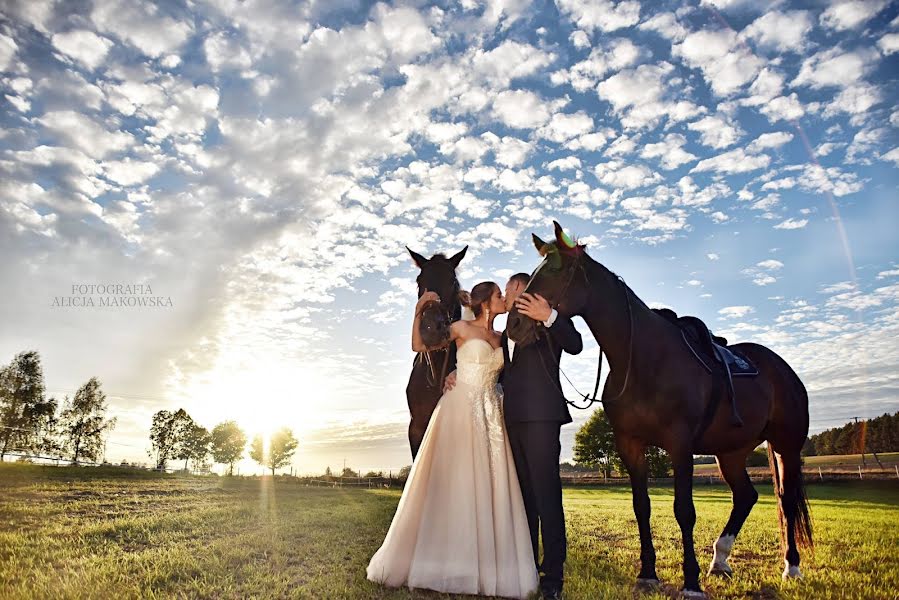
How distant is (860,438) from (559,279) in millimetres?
34430

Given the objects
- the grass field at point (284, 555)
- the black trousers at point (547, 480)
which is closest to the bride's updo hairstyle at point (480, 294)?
the black trousers at point (547, 480)

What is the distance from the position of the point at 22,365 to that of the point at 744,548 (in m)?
50.6

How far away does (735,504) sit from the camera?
6785 mm

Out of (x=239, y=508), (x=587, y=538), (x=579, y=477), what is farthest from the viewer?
(x=579, y=477)

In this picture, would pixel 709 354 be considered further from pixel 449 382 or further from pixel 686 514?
pixel 449 382

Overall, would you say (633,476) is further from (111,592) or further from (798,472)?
(111,592)

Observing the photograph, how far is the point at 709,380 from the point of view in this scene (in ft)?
19.0

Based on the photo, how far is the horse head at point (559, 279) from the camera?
479cm

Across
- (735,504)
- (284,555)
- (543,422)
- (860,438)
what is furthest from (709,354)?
(860,438)

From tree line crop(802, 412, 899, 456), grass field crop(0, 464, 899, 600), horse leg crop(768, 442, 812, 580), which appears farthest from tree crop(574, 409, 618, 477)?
horse leg crop(768, 442, 812, 580)

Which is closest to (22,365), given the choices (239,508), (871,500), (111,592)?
(239,508)

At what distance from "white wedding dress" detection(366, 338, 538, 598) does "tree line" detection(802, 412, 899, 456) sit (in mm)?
29235

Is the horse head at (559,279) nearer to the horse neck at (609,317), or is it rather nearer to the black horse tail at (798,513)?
the horse neck at (609,317)

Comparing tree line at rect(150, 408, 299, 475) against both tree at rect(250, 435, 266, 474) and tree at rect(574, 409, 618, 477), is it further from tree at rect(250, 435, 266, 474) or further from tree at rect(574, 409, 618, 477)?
tree at rect(574, 409, 618, 477)
